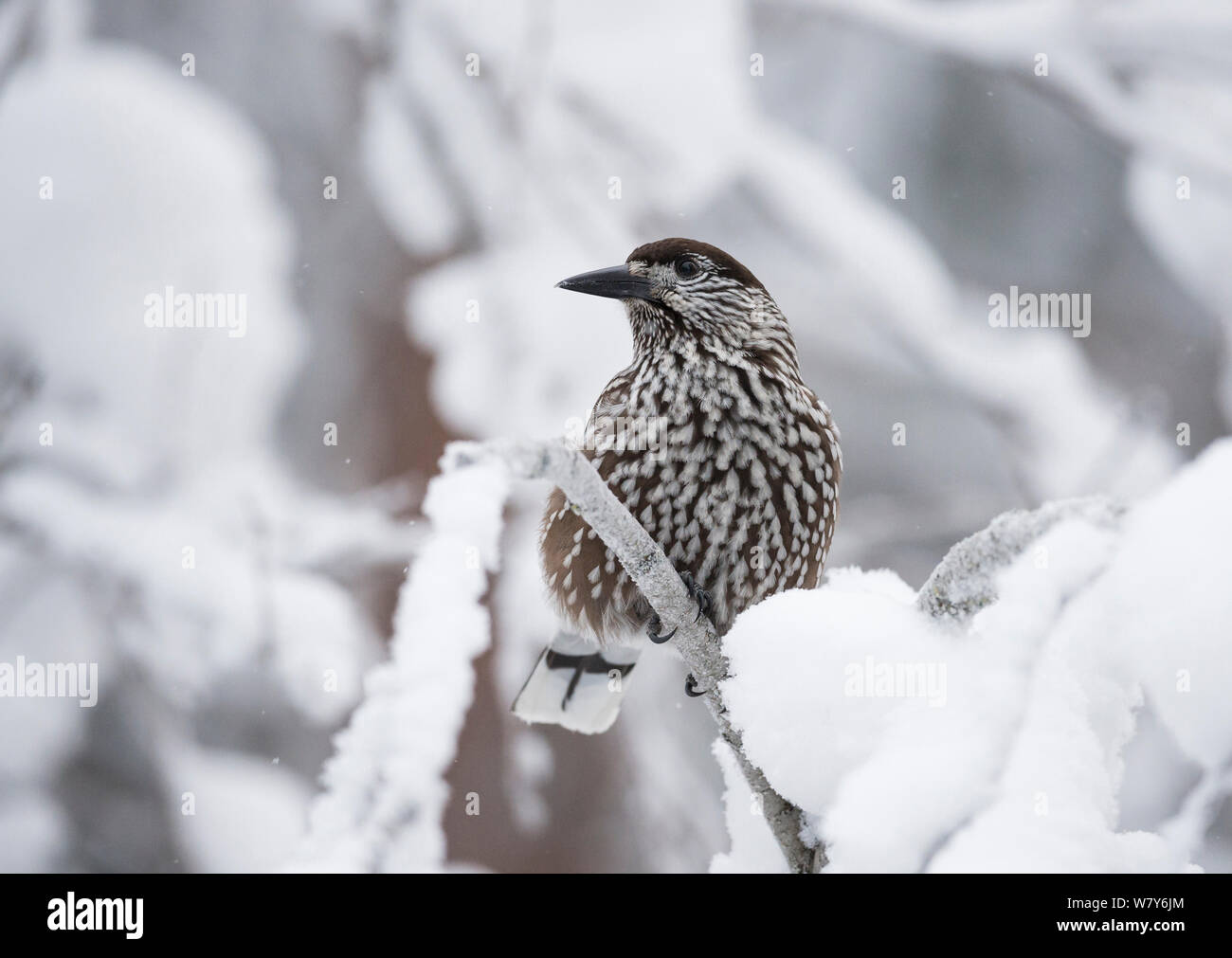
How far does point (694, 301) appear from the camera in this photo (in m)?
2.94

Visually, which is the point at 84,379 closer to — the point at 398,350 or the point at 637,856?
the point at 398,350

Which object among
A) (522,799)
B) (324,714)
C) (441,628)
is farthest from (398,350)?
(441,628)

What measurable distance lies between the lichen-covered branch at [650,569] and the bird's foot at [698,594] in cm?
9

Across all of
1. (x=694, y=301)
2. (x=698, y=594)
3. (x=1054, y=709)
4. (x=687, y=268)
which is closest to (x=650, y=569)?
(x=698, y=594)

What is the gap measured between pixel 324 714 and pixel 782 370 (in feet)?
7.64

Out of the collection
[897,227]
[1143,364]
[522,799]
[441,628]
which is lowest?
[522,799]

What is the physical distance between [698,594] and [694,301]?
2.94 feet

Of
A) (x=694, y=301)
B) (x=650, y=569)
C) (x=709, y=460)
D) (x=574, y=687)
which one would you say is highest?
(x=694, y=301)

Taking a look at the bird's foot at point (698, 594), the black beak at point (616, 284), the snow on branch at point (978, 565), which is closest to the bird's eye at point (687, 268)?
the black beak at point (616, 284)

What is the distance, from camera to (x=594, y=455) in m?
2.73

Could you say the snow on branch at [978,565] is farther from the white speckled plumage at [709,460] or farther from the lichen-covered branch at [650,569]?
the white speckled plumage at [709,460]

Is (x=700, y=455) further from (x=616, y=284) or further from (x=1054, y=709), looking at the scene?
(x=1054, y=709)

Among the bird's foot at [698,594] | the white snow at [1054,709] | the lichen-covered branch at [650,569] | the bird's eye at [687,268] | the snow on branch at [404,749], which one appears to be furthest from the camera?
the bird's eye at [687,268]

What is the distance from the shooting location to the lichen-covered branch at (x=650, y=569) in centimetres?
131
